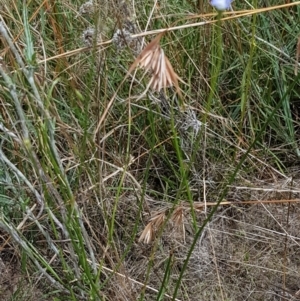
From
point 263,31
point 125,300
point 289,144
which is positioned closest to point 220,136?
point 289,144

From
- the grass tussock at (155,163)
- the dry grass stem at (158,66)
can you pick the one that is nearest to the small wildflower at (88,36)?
the grass tussock at (155,163)

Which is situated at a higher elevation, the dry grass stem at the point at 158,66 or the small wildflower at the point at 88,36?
the dry grass stem at the point at 158,66

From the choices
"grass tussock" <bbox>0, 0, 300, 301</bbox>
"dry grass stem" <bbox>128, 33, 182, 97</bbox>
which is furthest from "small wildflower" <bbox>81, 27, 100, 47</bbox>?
"dry grass stem" <bbox>128, 33, 182, 97</bbox>

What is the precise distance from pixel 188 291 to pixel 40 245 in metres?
0.34

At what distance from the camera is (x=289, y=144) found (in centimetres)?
143

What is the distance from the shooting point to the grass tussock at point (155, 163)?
3.68ft

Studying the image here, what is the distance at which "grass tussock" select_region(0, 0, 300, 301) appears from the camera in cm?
112

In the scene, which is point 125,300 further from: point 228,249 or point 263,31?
point 263,31

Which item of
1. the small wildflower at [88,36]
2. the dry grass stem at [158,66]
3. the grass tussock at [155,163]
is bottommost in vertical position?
the grass tussock at [155,163]

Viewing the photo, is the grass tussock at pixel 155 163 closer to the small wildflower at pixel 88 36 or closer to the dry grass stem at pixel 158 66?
the small wildflower at pixel 88 36

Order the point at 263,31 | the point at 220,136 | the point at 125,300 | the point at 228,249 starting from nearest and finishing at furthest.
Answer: the point at 125,300 < the point at 228,249 < the point at 220,136 < the point at 263,31

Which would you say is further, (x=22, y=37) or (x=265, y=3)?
(x=265, y=3)

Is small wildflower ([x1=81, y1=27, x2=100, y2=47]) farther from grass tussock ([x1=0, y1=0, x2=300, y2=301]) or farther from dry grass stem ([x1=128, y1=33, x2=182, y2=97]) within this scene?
dry grass stem ([x1=128, y1=33, x2=182, y2=97])

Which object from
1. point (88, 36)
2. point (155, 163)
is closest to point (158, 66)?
point (88, 36)
